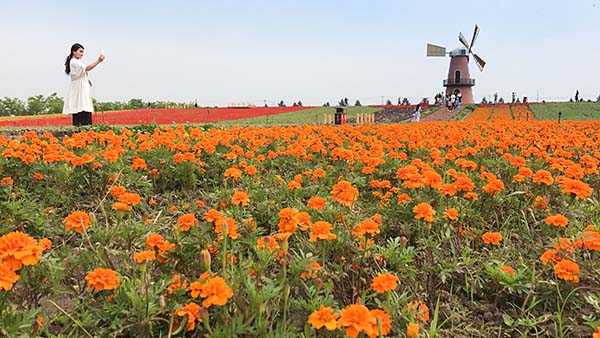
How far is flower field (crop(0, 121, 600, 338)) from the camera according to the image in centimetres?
142

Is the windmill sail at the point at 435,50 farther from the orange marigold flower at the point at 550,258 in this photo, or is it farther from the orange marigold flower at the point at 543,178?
the orange marigold flower at the point at 550,258

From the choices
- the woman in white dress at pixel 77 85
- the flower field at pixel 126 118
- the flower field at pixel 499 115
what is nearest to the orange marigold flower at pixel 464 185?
the woman in white dress at pixel 77 85

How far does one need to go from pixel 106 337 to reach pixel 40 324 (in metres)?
0.21

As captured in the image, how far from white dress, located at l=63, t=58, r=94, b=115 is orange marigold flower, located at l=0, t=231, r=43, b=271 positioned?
7700 mm

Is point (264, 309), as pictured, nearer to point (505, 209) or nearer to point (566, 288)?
point (566, 288)

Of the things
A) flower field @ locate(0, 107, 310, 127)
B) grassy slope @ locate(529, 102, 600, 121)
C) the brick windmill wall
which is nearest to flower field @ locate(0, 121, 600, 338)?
flower field @ locate(0, 107, 310, 127)

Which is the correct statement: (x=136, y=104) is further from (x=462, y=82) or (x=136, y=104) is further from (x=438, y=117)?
(x=462, y=82)

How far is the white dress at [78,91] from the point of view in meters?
7.96

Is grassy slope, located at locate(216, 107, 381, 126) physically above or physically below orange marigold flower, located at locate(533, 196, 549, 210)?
above

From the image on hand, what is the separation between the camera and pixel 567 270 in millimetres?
1671

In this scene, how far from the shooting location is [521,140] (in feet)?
14.9

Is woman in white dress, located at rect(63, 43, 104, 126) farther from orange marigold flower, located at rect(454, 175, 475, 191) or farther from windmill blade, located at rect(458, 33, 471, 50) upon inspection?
windmill blade, located at rect(458, 33, 471, 50)

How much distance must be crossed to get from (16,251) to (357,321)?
3.17 ft

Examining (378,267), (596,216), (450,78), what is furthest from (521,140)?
(450,78)
